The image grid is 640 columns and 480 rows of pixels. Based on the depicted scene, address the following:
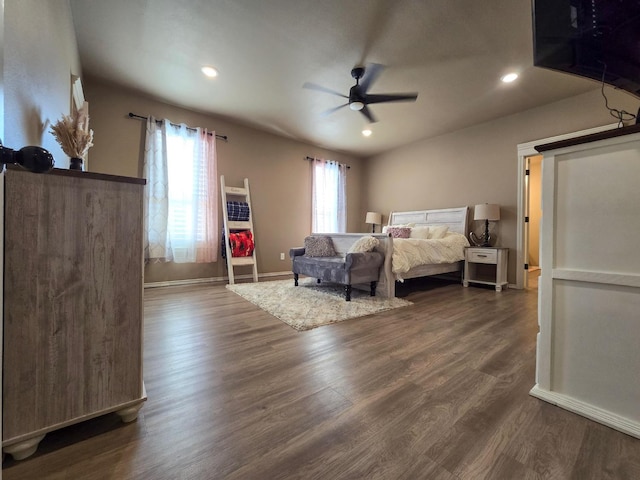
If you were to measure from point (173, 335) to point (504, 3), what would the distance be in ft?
11.5

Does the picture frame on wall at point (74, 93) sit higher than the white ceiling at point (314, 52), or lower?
Result: lower

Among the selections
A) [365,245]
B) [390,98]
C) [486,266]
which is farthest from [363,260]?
[486,266]

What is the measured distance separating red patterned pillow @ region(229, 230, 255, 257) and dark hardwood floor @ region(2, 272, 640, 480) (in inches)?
86.3

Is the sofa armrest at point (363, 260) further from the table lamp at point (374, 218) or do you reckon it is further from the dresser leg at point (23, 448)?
the table lamp at point (374, 218)

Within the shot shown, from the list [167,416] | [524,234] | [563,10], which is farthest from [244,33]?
[524,234]

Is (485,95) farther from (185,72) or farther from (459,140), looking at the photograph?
(185,72)

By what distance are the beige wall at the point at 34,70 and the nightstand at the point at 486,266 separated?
4488 mm

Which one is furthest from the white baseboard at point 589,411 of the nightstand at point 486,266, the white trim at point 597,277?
the nightstand at point 486,266

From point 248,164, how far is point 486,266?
4255 millimetres

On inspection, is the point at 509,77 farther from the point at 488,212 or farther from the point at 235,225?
the point at 235,225

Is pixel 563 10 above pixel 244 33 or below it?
below

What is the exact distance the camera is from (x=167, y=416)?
1.04m

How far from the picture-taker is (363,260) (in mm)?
2807

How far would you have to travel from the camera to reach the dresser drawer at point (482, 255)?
11.8ft
